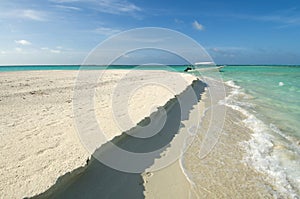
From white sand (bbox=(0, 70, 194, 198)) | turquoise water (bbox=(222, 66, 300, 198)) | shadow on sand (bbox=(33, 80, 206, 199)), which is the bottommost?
turquoise water (bbox=(222, 66, 300, 198))

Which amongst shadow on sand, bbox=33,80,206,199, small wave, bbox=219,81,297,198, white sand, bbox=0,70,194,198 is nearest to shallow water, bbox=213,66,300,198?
small wave, bbox=219,81,297,198

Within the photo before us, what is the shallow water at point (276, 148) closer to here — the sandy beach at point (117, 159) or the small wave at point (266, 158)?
the small wave at point (266, 158)

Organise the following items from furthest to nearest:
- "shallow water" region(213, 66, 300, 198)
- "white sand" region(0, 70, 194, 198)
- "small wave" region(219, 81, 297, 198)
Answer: "shallow water" region(213, 66, 300, 198) → "small wave" region(219, 81, 297, 198) → "white sand" region(0, 70, 194, 198)

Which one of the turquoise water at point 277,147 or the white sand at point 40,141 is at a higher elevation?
the white sand at point 40,141

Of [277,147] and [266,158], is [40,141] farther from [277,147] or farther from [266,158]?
[277,147]

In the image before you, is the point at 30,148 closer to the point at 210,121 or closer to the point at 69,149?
the point at 69,149

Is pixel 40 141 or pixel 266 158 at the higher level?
pixel 40 141

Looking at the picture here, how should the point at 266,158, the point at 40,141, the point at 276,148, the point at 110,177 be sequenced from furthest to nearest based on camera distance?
the point at 276,148 → the point at 266,158 → the point at 40,141 → the point at 110,177

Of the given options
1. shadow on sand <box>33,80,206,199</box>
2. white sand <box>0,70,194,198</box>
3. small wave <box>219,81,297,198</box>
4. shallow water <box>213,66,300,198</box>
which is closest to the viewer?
white sand <box>0,70,194,198</box>

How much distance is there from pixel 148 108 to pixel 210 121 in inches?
79.5

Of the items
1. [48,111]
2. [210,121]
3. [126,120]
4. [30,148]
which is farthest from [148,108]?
[30,148]

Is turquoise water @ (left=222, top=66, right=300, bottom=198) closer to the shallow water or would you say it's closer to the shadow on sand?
the shallow water

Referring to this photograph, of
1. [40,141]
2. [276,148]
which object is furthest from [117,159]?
[276,148]

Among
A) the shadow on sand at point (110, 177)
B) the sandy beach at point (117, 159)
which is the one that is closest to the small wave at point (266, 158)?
the sandy beach at point (117, 159)
